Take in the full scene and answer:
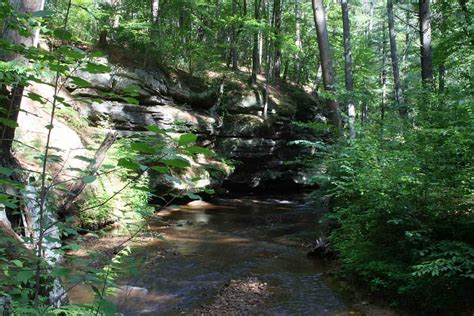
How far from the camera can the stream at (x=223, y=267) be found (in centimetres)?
573

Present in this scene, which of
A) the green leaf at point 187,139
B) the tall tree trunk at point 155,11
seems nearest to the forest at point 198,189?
the green leaf at point 187,139

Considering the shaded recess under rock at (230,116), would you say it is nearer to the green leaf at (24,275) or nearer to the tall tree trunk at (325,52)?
the tall tree trunk at (325,52)

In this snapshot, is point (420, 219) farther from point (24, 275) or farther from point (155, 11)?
point (155, 11)

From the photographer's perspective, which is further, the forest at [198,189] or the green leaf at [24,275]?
the forest at [198,189]

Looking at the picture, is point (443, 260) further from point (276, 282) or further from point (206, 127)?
point (206, 127)

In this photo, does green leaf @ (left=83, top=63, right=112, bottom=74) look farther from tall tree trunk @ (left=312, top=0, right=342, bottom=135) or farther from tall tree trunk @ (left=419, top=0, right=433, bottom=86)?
tall tree trunk @ (left=419, top=0, right=433, bottom=86)

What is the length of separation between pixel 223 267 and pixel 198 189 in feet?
20.5

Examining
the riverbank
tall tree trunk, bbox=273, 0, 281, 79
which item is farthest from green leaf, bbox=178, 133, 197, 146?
tall tree trunk, bbox=273, 0, 281, 79

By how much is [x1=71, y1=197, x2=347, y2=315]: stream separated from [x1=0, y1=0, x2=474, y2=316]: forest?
4 centimetres

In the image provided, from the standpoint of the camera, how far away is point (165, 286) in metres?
6.46

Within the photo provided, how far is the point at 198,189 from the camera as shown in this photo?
1.64 meters

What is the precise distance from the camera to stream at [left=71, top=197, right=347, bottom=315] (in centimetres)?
573

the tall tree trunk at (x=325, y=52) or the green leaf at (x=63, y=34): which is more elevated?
the tall tree trunk at (x=325, y=52)

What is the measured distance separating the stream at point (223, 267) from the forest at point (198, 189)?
0.04 metres
